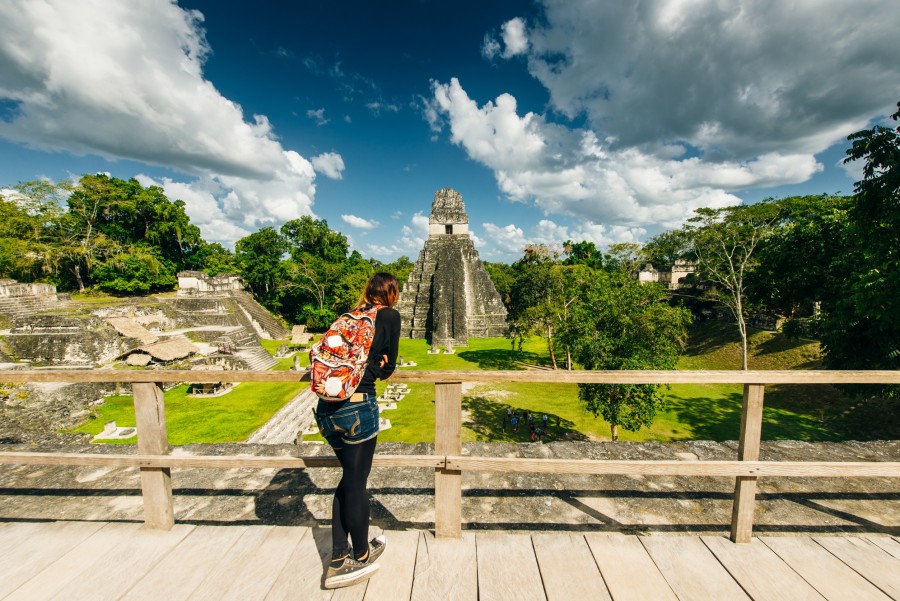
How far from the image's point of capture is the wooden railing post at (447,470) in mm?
2193

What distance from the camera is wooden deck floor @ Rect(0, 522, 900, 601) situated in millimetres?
1869

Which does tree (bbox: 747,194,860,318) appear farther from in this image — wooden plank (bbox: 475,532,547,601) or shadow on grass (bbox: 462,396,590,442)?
wooden plank (bbox: 475,532,547,601)

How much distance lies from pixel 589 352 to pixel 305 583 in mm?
10781

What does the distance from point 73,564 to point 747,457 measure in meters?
4.10

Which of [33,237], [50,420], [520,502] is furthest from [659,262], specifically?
[33,237]

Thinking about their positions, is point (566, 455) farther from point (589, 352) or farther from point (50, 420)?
point (50, 420)

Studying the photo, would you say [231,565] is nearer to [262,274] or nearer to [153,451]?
[153,451]

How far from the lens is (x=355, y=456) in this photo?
2.00 metres

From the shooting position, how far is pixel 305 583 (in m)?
1.95

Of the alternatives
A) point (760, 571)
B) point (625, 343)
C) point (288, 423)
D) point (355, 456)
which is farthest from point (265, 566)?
point (288, 423)

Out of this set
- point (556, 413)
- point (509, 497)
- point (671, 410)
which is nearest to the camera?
point (509, 497)

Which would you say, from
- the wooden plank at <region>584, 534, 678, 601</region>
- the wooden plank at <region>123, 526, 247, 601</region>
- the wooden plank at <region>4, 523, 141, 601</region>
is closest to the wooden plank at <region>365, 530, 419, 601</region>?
the wooden plank at <region>123, 526, 247, 601</region>

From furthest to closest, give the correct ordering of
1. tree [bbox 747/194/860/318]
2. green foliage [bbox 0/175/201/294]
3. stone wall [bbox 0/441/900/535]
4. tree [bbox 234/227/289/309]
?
tree [bbox 234/227/289/309] → green foliage [bbox 0/175/201/294] → tree [bbox 747/194/860/318] → stone wall [bbox 0/441/900/535]

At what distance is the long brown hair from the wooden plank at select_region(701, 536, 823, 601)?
2.48m
